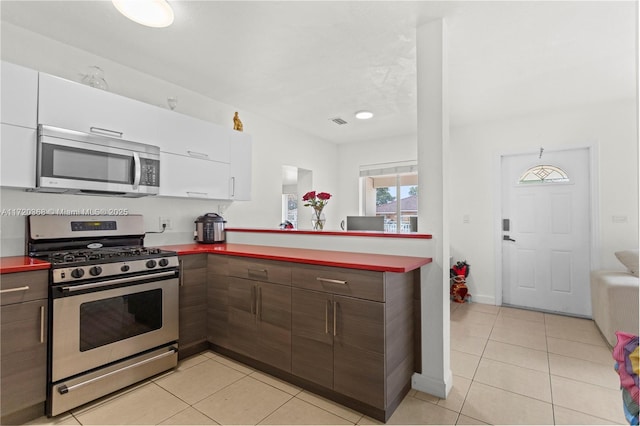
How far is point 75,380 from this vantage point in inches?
75.9

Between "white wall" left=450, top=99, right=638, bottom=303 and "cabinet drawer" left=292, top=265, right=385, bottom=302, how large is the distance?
10.5 feet

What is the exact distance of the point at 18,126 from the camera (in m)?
2.00

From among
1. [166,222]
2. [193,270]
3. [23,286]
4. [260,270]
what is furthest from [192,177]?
[23,286]

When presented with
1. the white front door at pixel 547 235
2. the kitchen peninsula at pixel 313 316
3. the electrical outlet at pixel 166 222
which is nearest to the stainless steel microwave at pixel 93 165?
the electrical outlet at pixel 166 222

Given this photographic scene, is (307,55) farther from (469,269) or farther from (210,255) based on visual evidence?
(469,269)

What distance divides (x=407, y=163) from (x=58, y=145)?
4.45 meters

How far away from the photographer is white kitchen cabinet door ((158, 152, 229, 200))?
280cm

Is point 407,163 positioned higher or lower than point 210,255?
higher

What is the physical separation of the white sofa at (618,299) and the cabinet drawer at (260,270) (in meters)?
2.87

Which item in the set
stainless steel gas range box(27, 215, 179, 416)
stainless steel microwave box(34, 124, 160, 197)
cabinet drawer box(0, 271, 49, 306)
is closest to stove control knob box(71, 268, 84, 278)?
stainless steel gas range box(27, 215, 179, 416)

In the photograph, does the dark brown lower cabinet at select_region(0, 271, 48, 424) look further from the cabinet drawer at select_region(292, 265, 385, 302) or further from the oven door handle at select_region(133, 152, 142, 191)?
the cabinet drawer at select_region(292, 265, 385, 302)

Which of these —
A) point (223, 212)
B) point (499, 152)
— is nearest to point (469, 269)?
point (499, 152)

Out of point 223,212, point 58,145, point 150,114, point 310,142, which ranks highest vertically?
point 310,142

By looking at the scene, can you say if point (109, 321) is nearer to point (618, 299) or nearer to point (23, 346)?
point (23, 346)
